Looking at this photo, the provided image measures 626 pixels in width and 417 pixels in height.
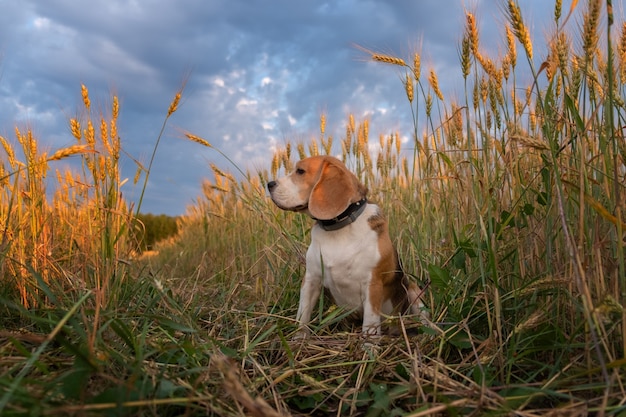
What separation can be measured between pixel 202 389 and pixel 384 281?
64.4 inches

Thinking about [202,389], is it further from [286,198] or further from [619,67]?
[619,67]

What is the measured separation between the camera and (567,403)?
1.69 metres

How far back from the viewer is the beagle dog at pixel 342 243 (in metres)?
2.96

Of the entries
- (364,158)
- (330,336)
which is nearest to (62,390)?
(330,336)

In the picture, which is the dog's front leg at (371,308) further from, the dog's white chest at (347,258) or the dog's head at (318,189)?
the dog's head at (318,189)

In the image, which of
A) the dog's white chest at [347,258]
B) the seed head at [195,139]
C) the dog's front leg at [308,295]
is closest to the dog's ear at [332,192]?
the dog's white chest at [347,258]

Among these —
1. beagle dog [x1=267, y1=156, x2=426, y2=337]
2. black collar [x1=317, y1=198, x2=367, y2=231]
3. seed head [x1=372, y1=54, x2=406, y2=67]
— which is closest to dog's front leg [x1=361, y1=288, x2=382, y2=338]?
beagle dog [x1=267, y1=156, x2=426, y2=337]

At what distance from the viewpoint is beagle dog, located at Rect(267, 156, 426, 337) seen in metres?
2.96

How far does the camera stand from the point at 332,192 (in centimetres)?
306

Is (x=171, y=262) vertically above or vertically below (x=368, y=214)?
below

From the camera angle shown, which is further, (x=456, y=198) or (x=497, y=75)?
(x=456, y=198)

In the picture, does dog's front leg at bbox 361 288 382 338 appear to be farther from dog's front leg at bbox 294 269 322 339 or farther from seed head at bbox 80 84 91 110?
seed head at bbox 80 84 91 110

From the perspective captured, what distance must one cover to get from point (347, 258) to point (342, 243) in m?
0.10

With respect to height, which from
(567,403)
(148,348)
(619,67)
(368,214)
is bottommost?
(567,403)
